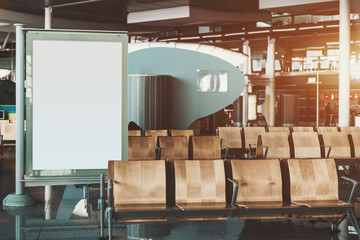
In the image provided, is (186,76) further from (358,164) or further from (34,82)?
(34,82)

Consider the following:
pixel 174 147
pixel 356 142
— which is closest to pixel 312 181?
pixel 174 147

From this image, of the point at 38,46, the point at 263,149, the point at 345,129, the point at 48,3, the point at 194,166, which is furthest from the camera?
the point at 48,3

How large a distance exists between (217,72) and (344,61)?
4.52 meters

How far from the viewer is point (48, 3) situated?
19.4 metres

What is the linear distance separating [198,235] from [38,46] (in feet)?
10.1

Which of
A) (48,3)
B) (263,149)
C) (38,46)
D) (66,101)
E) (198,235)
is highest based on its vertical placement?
(48,3)

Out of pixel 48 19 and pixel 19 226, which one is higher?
pixel 48 19

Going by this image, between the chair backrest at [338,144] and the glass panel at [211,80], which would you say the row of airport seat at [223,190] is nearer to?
the chair backrest at [338,144]

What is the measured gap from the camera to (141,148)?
788cm

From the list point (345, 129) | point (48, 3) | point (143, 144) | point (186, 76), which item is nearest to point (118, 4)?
point (48, 3)

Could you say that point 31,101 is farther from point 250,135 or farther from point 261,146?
point 250,135

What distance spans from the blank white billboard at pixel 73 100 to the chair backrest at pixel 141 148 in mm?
1855

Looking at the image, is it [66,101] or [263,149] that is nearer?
[66,101]

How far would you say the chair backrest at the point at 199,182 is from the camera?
16.8 feet
